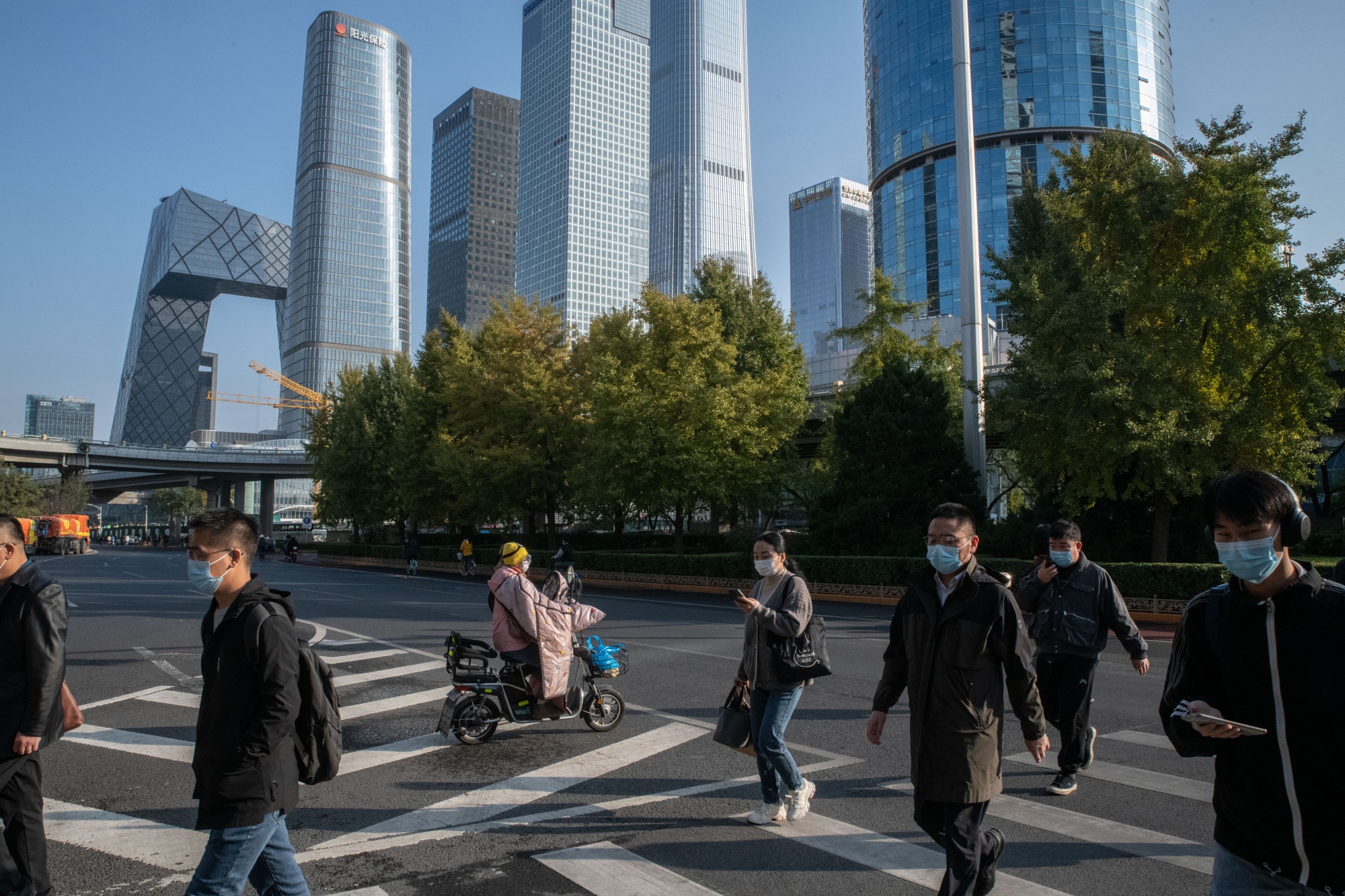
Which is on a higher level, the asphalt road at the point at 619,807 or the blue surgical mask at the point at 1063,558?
the blue surgical mask at the point at 1063,558

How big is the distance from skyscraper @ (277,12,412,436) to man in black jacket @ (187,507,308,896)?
191353mm

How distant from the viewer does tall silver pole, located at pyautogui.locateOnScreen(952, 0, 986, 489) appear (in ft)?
73.1

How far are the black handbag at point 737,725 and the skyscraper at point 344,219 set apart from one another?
18975 cm

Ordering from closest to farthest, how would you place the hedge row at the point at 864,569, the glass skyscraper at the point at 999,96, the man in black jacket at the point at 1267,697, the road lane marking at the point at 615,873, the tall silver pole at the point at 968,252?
the man in black jacket at the point at 1267,697 → the road lane marking at the point at 615,873 → the hedge row at the point at 864,569 → the tall silver pole at the point at 968,252 → the glass skyscraper at the point at 999,96

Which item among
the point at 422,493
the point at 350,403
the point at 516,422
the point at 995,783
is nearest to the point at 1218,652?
the point at 995,783

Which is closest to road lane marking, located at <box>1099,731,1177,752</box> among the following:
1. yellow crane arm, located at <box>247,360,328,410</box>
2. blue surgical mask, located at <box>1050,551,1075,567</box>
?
blue surgical mask, located at <box>1050,551,1075,567</box>

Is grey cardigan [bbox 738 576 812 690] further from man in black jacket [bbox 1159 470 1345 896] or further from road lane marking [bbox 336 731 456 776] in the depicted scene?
road lane marking [bbox 336 731 456 776]

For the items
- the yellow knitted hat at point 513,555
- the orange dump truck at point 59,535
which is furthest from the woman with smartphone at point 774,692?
the orange dump truck at point 59,535

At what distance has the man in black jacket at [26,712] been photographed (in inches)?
151

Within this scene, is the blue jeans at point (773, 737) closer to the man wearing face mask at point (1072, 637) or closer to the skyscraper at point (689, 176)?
the man wearing face mask at point (1072, 637)

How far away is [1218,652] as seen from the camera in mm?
2510

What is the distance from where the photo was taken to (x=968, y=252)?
2252 cm

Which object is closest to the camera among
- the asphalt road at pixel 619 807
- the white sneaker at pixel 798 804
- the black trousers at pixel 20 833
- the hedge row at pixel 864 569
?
the black trousers at pixel 20 833

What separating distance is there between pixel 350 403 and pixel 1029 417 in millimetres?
39227
